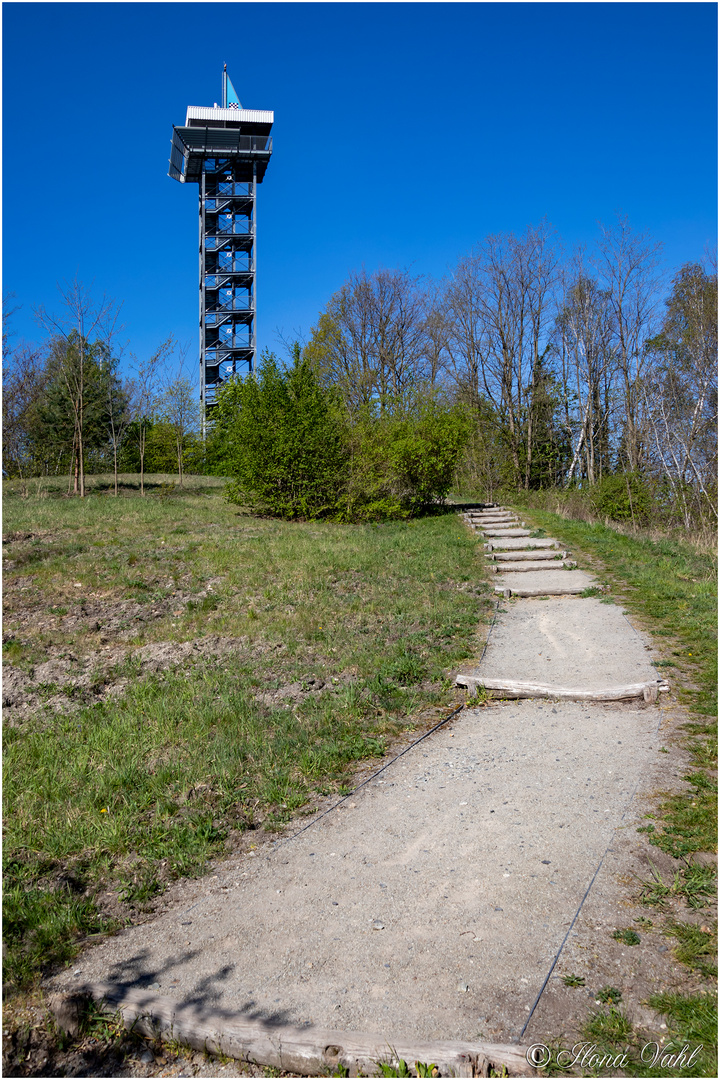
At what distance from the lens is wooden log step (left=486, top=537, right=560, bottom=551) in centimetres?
1269

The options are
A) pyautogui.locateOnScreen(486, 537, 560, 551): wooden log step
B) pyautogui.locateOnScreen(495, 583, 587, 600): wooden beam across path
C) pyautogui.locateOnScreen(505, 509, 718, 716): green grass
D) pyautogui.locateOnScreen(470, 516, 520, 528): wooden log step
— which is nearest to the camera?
pyautogui.locateOnScreen(505, 509, 718, 716): green grass

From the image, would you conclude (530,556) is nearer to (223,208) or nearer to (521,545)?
(521,545)

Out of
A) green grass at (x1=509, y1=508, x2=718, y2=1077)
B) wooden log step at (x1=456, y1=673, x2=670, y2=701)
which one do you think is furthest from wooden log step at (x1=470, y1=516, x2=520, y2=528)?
wooden log step at (x1=456, y1=673, x2=670, y2=701)

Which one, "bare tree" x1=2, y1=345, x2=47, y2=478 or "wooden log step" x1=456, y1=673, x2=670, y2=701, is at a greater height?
"bare tree" x1=2, y1=345, x2=47, y2=478

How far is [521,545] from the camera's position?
42.5 ft

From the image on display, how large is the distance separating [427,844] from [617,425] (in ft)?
99.0

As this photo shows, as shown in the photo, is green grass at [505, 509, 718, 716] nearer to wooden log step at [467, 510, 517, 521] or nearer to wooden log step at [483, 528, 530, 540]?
wooden log step at [483, 528, 530, 540]

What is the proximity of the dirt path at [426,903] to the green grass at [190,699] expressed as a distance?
0.39 m

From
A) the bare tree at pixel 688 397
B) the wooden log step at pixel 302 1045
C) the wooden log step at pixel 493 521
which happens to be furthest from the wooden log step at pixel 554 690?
the bare tree at pixel 688 397

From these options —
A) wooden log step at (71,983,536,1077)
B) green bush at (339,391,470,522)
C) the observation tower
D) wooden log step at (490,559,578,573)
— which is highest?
the observation tower

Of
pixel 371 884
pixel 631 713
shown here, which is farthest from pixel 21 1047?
pixel 631 713

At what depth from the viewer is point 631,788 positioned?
13.0ft

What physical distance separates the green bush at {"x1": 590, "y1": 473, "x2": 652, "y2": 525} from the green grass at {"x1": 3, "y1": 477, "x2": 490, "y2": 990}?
439 inches

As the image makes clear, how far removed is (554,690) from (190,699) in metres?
3.20
